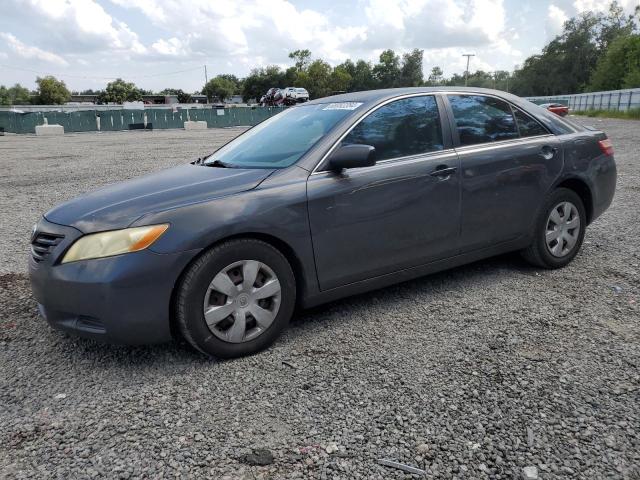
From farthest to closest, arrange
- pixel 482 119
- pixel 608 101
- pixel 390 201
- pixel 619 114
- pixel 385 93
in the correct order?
pixel 608 101 < pixel 619 114 < pixel 482 119 < pixel 385 93 < pixel 390 201

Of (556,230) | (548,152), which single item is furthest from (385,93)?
(556,230)

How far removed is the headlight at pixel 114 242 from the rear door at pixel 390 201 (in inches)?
37.9

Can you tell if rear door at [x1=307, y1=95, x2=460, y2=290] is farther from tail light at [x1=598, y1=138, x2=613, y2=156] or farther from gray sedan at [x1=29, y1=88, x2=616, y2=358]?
tail light at [x1=598, y1=138, x2=613, y2=156]

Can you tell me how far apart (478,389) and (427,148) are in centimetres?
181

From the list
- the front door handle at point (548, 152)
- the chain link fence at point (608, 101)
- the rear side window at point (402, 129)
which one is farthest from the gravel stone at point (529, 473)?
the chain link fence at point (608, 101)

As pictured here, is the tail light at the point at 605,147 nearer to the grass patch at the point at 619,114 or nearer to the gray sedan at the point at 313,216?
the gray sedan at the point at 313,216

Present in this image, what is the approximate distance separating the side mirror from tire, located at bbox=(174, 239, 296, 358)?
69cm

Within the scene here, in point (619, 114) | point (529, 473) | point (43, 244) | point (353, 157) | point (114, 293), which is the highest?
point (353, 157)

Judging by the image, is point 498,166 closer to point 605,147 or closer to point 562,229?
point 562,229

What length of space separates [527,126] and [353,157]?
6.41 feet

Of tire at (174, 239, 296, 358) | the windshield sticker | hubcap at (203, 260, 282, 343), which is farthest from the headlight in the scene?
the windshield sticker

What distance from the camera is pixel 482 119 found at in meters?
4.13

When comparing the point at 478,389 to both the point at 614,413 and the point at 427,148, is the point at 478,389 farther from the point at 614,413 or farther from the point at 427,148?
the point at 427,148

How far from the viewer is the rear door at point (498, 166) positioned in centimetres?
391
